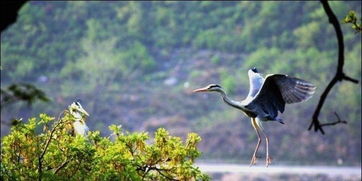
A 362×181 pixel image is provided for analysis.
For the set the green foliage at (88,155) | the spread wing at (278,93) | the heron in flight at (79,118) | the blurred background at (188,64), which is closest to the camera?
the green foliage at (88,155)

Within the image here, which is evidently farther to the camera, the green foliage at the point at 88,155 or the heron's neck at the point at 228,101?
the heron's neck at the point at 228,101

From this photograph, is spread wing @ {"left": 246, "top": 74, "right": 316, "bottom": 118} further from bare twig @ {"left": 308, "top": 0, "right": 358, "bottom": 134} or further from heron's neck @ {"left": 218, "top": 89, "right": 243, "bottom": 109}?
bare twig @ {"left": 308, "top": 0, "right": 358, "bottom": 134}

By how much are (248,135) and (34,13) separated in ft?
36.1

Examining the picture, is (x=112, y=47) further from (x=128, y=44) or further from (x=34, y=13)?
(x=34, y=13)

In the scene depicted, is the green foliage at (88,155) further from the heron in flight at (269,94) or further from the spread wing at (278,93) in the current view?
the spread wing at (278,93)

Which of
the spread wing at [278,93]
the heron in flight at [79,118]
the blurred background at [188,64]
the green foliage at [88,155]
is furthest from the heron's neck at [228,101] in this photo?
the blurred background at [188,64]

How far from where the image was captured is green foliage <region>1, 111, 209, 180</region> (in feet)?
29.2

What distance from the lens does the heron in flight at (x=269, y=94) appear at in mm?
9844

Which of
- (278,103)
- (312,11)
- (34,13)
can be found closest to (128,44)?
(34,13)

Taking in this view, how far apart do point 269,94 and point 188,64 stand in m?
26.2

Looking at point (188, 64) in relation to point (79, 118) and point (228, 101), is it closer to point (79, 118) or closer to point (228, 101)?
point (79, 118)

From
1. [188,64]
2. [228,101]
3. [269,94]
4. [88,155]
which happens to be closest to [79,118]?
[88,155]

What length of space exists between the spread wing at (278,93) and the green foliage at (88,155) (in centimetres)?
103

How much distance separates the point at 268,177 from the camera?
970 inches
